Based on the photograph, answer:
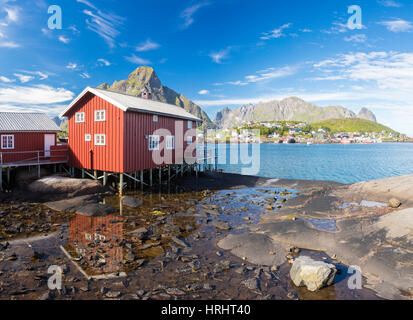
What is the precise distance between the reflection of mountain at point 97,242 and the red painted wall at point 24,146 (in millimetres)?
11361

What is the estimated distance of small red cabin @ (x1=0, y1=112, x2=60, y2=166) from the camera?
20.9 metres

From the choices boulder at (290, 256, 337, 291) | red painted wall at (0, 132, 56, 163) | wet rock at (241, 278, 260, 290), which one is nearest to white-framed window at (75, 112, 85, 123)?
red painted wall at (0, 132, 56, 163)

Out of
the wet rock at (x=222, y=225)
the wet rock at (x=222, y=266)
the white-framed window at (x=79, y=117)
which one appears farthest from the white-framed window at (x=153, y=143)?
the wet rock at (x=222, y=266)

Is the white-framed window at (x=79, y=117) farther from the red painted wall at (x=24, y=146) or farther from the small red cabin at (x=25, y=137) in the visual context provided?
the red painted wall at (x=24, y=146)

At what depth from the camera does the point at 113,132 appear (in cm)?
1992

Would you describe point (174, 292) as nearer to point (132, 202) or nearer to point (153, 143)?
point (132, 202)

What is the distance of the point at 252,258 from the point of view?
404 inches

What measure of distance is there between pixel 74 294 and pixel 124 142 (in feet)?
44.8

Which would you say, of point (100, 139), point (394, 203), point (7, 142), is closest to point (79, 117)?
point (100, 139)

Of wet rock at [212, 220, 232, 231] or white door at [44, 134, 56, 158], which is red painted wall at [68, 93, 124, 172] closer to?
white door at [44, 134, 56, 158]

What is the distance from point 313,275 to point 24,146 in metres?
25.6

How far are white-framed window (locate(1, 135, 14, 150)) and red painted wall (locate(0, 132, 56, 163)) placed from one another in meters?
0.22
